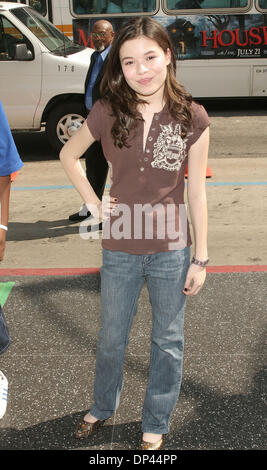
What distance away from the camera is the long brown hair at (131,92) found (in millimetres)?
2598

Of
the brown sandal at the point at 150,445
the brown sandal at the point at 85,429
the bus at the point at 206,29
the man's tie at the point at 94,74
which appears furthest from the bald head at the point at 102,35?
the bus at the point at 206,29

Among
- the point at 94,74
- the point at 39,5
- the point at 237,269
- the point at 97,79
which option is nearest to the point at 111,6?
the point at 39,5

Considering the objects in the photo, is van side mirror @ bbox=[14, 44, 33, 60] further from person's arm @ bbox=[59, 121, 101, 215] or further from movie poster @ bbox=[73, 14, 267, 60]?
person's arm @ bbox=[59, 121, 101, 215]

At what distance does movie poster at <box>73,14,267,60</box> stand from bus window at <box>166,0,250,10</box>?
0.18 meters

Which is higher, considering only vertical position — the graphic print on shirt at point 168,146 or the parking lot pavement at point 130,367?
the graphic print on shirt at point 168,146

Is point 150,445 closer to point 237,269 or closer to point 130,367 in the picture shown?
point 130,367

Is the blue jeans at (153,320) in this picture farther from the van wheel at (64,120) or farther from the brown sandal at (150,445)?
the van wheel at (64,120)

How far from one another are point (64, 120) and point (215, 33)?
4.35 m

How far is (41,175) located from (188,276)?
20.5 ft

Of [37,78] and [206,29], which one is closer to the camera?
[37,78]

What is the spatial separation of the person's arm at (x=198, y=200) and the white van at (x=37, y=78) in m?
6.89

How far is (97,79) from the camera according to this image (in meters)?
5.88

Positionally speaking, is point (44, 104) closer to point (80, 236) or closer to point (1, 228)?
point (80, 236)

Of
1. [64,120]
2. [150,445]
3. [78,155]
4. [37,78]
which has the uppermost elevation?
[78,155]
